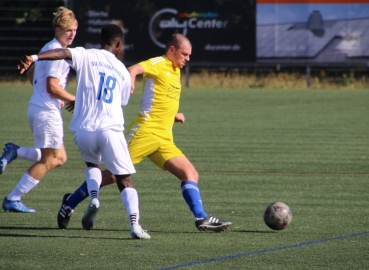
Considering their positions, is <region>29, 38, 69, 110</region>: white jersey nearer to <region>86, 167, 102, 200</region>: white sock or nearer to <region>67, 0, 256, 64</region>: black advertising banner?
<region>86, 167, 102, 200</region>: white sock

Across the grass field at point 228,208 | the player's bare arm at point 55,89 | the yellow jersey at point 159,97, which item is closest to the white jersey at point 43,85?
the player's bare arm at point 55,89

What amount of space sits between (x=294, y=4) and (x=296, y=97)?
7.06m

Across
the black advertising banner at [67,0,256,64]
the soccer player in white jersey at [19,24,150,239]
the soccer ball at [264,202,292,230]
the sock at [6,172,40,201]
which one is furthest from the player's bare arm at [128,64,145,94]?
the black advertising banner at [67,0,256,64]

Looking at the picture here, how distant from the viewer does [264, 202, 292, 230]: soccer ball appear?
28.3 ft

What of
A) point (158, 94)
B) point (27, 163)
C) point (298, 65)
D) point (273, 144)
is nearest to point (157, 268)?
point (158, 94)

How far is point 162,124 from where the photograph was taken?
29.6 ft

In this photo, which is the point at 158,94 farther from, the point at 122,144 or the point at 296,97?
the point at 296,97

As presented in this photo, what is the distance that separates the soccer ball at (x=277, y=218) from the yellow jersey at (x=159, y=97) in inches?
52.1

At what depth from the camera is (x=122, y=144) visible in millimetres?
7977

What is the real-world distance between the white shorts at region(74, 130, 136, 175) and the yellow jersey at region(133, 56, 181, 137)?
3.38ft

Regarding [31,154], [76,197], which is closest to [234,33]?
[31,154]

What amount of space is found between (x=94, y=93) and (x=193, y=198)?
158 cm

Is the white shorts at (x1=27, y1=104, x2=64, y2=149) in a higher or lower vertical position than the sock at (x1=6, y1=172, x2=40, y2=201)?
higher

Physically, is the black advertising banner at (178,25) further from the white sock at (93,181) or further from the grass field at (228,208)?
the white sock at (93,181)
